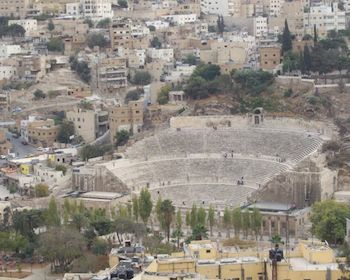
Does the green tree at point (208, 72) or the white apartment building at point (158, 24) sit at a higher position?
the white apartment building at point (158, 24)

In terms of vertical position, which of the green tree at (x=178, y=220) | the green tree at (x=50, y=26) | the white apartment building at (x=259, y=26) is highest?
the green tree at (x=50, y=26)

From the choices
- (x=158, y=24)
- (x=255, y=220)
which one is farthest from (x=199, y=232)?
(x=158, y=24)

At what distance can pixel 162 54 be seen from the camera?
73.8m

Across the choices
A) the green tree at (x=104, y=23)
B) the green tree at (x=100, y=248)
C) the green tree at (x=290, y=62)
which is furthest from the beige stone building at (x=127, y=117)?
the green tree at (x=104, y=23)

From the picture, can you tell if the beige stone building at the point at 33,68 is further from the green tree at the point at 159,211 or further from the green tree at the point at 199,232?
the green tree at the point at 199,232

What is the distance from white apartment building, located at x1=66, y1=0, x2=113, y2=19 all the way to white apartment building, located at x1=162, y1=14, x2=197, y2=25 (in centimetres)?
389

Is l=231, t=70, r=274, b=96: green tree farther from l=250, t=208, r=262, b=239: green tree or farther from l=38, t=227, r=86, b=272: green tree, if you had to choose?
l=38, t=227, r=86, b=272: green tree

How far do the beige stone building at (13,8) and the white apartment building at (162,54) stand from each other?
48.3ft

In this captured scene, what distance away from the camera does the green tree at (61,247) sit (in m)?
41.8

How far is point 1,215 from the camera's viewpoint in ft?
164

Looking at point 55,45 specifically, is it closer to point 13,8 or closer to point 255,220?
point 13,8

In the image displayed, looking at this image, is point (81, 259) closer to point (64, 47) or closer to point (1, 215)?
point (1, 215)

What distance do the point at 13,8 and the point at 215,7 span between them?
13.8 m

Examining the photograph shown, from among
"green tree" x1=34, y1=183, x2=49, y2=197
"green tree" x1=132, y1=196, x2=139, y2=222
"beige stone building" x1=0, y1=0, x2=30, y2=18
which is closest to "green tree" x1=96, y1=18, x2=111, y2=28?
"beige stone building" x1=0, y1=0, x2=30, y2=18
